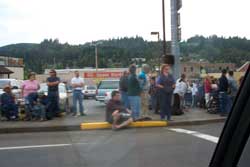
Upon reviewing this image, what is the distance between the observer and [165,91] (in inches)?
509

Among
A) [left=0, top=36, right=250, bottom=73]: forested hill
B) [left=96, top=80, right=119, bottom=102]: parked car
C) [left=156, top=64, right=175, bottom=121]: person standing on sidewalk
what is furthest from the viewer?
[left=96, top=80, right=119, bottom=102]: parked car

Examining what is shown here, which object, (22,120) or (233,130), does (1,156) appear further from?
(233,130)

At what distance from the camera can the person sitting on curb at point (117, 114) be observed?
11.7 meters

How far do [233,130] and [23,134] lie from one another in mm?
10753

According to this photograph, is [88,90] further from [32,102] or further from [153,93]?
[32,102]

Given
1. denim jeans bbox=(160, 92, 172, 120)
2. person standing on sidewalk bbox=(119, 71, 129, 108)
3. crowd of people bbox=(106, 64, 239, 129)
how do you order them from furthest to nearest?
person standing on sidewalk bbox=(119, 71, 129, 108)
denim jeans bbox=(160, 92, 172, 120)
crowd of people bbox=(106, 64, 239, 129)

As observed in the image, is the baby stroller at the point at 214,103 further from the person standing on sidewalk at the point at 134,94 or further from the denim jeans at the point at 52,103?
the denim jeans at the point at 52,103

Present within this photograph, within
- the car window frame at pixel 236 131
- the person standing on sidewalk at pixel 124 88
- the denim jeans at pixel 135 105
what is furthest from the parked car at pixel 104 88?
the car window frame at pixel 236 131

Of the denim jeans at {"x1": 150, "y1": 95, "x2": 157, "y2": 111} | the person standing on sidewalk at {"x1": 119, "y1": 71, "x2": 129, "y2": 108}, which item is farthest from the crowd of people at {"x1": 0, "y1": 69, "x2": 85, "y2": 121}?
the denim jeans at {"x1": 150, "y1": 95, "x2": 157, "y2": 111}

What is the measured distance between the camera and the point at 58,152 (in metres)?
8.45

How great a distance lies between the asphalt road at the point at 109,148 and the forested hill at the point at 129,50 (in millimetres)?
1469

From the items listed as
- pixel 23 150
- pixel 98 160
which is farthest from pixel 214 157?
pixel 23 150

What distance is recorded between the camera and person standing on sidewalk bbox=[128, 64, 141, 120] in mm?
12688

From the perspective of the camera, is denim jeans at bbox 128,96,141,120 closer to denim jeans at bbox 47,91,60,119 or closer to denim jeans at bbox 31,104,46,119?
denim jeans at bbox 47,91,60,119
